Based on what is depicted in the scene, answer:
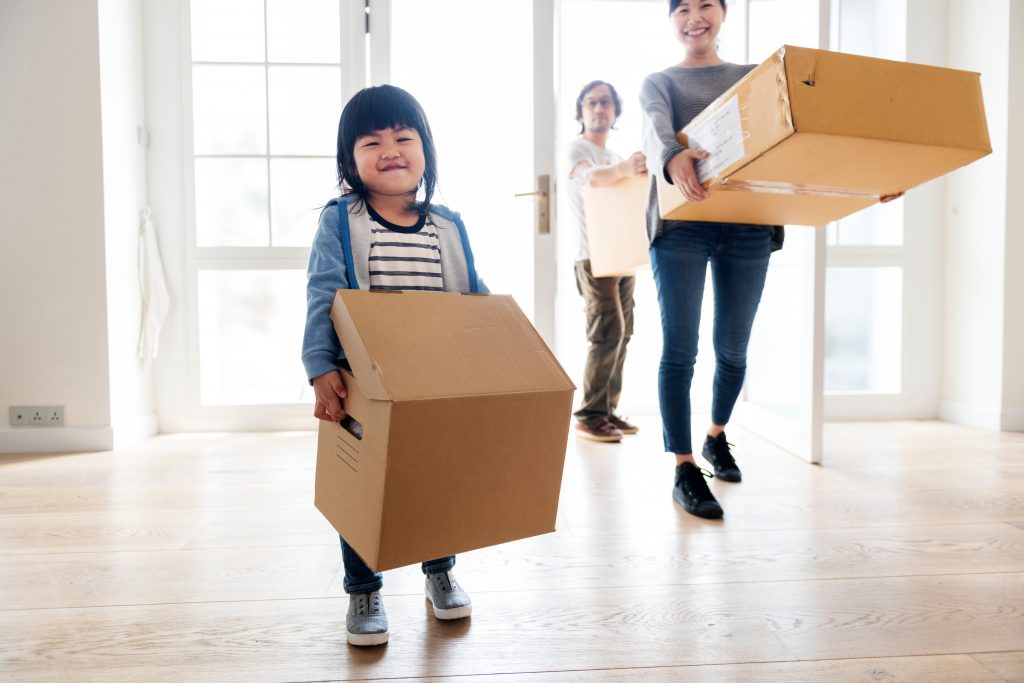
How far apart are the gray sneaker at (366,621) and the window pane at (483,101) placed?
1696 millimetres

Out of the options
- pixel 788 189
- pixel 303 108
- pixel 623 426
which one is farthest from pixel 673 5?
pixel 303 108

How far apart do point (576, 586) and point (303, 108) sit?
2.17 m

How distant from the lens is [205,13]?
7.89 ft

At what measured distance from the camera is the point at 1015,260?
2309 millimetres

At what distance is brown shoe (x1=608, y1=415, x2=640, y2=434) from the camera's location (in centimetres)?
236

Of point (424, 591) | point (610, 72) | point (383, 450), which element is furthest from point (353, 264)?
point (610, 72)

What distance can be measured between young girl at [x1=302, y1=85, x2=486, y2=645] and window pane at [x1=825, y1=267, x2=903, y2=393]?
2171 mm

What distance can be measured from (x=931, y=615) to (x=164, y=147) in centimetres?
279

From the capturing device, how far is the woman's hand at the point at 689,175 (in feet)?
4.01

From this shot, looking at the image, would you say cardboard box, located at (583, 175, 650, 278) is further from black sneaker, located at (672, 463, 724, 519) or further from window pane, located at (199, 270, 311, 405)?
window pane, located at (199, 270, 311, 405)

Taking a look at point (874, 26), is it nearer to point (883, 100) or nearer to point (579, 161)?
point (579, 161)

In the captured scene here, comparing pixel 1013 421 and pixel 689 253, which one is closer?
A: pixel 689 253

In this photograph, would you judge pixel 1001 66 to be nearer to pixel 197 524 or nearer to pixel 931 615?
pixel 931 615

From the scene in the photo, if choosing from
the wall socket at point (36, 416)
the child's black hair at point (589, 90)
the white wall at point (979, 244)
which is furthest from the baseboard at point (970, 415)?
the wall socket at point (36, 416)
